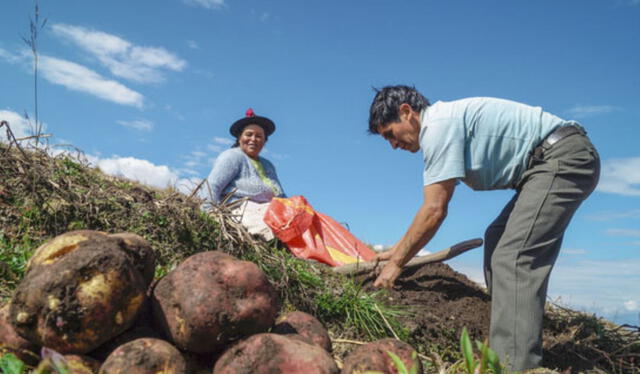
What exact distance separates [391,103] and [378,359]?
2417 millimetres

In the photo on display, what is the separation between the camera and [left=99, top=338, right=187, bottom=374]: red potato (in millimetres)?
1913

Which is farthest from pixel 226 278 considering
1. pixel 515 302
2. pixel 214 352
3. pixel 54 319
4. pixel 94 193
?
pixel 94 193

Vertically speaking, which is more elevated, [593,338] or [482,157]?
[482,157]

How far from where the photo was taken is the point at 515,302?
11.3 feet

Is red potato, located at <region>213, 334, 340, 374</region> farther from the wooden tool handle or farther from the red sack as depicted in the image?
the red sack

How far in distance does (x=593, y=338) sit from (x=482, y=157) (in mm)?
2096

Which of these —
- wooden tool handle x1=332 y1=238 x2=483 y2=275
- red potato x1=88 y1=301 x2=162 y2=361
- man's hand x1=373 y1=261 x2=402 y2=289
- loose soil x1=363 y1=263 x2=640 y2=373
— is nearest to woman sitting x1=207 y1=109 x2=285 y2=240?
wooden tool handle x1=332 y1=238 x2=483 y2=275

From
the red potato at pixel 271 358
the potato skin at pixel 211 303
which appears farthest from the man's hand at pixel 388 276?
the red potato at pixel 271 358

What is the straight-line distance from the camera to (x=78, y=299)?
1.97 meters

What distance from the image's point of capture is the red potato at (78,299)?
1.97m

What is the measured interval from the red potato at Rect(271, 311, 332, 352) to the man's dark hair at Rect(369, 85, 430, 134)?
6.83 ft

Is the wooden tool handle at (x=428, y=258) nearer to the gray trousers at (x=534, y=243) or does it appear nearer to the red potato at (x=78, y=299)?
the gray trousers at (x=534, y=243)

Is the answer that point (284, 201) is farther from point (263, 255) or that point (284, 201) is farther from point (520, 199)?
point (520, 199)

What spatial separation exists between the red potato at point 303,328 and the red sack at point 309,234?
2.80 metres
